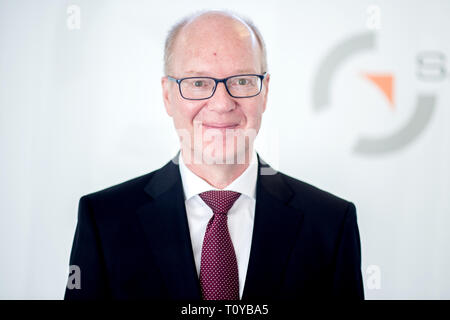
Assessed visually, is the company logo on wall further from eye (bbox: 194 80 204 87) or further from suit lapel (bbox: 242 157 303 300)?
eye (bbox: 194 80 204 87)

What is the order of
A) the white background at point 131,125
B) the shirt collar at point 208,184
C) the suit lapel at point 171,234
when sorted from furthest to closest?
1. the white background at point 131,125
2. the shirt collar at point 208,184
3. the suit lapel at point 171,234

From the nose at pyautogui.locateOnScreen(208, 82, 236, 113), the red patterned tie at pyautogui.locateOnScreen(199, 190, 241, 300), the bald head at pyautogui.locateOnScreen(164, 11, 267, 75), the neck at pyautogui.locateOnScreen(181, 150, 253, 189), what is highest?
the bald head at pyautogui.locateOnScreen(164, 11, 267, 75)

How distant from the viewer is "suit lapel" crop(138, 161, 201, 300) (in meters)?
1.66

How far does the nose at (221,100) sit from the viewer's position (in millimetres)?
1713

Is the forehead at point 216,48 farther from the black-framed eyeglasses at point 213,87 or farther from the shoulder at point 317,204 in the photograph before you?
the shoulder at point 317,204

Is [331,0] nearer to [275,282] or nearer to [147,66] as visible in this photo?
[147,66]

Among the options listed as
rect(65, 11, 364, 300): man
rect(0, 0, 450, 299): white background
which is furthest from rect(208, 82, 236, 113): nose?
rect(0, 0, 450, 299): white background

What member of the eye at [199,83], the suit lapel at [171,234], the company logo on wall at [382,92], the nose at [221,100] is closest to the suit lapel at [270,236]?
the suit lapel at [171,234]

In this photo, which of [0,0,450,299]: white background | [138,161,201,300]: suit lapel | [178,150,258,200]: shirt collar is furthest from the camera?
[0,0,450,299]: white background

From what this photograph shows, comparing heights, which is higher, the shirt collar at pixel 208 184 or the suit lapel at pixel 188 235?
the shirt collar at pixel 208 184

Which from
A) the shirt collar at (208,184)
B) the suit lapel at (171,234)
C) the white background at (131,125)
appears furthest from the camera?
the white background at (131,125)

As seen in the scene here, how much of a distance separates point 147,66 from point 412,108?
1526 millimetres

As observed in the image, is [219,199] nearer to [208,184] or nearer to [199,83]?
[208,184]
